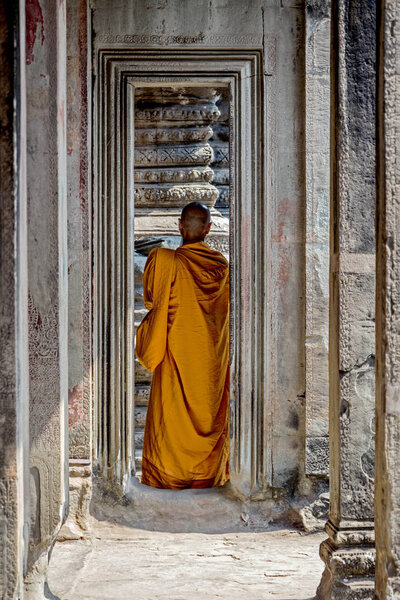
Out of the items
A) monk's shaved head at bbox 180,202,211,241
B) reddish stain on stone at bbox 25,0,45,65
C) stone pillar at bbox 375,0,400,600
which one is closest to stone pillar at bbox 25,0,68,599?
reddish stain on stone at bbox 25,0,45,65

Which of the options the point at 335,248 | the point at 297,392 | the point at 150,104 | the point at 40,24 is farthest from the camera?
the point at 150,104

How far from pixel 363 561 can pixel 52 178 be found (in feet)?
7.71

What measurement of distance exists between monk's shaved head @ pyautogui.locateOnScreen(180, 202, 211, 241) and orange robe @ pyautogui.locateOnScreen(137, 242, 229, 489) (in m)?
0.15

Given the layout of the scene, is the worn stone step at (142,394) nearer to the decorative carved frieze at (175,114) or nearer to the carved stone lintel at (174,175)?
the carved stone lintel at (174,175)

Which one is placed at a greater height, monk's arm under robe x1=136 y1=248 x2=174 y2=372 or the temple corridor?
monk's arm under robe x1=136 y1=248 x2=174 y2=372

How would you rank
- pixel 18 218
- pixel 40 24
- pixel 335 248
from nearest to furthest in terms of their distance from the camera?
pixel 18 218, pixel 40 24, pixel 335 248

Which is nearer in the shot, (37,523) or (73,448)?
(37,523)

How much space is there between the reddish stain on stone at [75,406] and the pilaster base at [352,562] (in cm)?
237

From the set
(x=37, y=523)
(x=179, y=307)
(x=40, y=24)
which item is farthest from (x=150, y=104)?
(x=37, y=523)

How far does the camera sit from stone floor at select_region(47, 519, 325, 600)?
4.89 meters

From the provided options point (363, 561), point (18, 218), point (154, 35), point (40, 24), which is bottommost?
point (363, 561)

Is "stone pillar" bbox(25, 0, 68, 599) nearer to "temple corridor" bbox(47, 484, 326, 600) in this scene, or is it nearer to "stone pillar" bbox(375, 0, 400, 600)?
"temple corridor" bbox(47, 484, 326, 600)

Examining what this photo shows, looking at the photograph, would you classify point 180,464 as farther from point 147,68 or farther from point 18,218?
point 18,218

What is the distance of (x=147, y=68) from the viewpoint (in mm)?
6555
